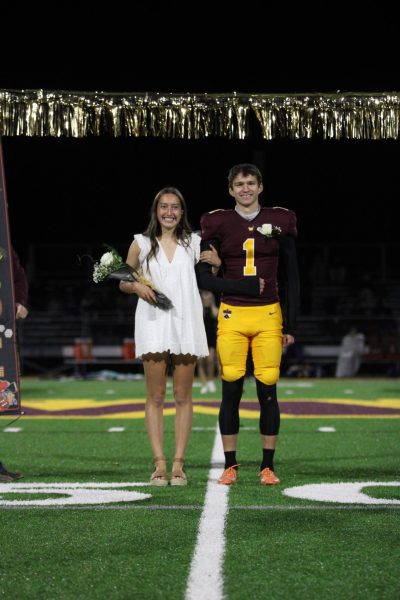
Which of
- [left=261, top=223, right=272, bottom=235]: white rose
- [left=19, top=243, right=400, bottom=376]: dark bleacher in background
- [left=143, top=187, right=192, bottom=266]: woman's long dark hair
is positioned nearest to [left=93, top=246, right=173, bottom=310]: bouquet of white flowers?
[left=143, top=187, right=192, bottom=266]: woman's long dark hair

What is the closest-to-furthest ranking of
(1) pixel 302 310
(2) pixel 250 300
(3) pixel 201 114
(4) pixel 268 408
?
(2) pixel 250 300 < (4) pixel 268 408 < (3) pixel 201 114 < (1) pixel 302 310

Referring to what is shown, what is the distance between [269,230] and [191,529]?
2.04 metres

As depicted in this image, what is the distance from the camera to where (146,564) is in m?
3.77

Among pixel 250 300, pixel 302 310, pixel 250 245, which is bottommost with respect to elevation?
pixel 302 310

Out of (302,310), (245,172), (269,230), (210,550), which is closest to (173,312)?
(269,230)

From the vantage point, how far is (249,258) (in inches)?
235

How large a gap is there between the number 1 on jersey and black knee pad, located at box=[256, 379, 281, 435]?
66 cm

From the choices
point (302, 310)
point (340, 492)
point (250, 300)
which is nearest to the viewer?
point (340, 492)

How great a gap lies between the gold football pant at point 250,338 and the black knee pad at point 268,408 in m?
0.05

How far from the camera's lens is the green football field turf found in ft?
11.4

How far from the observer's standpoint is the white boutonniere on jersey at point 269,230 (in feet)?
19.1

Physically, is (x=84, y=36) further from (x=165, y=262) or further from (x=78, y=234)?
(x=165, y=262)

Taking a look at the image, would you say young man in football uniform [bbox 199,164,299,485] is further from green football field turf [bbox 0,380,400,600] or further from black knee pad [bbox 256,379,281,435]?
green football field turf [bbox 0,380,400,600]

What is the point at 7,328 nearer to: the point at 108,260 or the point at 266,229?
the point at 108,260
